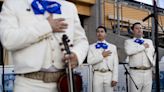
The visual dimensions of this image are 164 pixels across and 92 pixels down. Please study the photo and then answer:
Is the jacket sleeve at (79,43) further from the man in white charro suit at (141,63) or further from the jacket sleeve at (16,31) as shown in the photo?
the man in white charro suit at (141,63)

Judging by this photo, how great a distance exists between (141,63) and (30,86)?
5013mm

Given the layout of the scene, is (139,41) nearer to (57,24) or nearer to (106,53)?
(106,53)

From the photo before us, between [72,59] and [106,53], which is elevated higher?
[72,59]

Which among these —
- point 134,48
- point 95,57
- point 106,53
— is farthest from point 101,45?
point 134,48

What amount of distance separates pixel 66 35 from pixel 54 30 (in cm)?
9

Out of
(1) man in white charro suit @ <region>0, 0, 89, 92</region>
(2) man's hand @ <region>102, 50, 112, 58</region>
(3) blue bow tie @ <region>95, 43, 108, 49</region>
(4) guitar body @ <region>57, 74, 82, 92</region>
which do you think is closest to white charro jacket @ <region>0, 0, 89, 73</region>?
(1) man in white charro suit @ <region>0, 0, 89, 92</region>

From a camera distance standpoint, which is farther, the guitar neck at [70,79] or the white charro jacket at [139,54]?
the white charro jacket at [139,54]

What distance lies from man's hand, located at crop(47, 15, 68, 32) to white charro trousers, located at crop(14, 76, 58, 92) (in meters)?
0.33

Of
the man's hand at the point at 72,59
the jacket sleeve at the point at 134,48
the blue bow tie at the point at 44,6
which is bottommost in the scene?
the jacket sleeve at the point at 134,48

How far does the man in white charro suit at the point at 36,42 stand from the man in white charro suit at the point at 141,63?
4780 mm

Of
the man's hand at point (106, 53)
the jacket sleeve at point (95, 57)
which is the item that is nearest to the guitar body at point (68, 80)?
the jacket sleeve at point (95, 57)

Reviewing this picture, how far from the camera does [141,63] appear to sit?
7.27 metres

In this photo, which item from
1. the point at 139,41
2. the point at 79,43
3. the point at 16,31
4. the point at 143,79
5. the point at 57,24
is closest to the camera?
the point at 16,31

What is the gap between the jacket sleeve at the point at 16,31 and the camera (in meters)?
2.37
